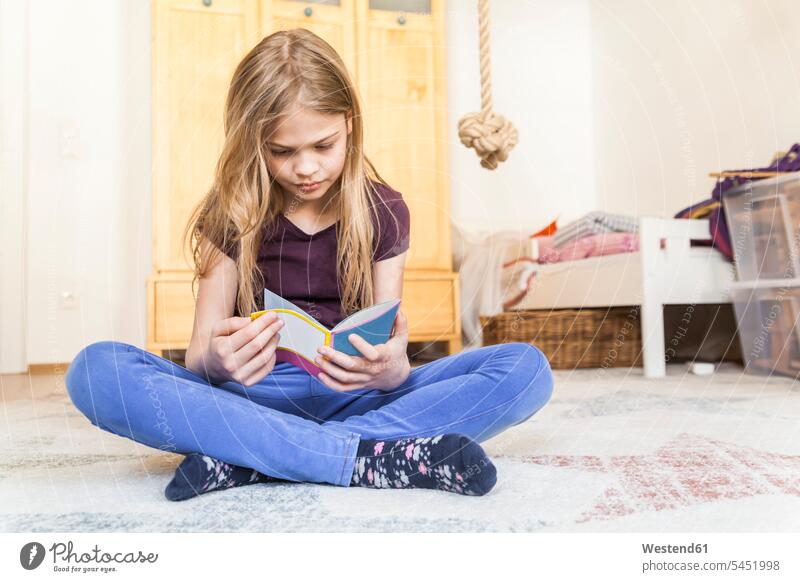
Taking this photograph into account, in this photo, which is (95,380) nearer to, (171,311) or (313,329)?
(313,329)

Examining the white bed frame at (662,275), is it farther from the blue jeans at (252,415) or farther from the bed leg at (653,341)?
the blue jeans at (252,415)

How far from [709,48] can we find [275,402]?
1.81m

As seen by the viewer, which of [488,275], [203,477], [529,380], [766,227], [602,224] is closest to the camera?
[203,477]

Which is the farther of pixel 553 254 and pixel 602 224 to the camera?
pixel 553 254

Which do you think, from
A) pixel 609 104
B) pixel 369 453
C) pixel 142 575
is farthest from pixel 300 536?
pixel 609 104

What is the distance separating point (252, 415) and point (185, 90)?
5.38 feet

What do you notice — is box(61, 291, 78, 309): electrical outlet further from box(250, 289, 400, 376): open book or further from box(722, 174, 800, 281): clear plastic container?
box(722, 174, 800, 281): clear plastic container

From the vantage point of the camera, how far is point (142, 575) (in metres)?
0.43

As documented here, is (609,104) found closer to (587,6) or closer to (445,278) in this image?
(587,6)

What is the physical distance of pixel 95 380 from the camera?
0.63 metres

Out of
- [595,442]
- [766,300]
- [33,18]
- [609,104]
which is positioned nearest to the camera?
[595,442]

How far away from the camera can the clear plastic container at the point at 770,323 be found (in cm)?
155

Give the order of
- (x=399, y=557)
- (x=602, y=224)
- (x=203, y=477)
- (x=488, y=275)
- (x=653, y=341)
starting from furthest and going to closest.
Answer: (x=488, y=275)
(x=602, y=224)
(x=653, y=341)
(x=203, y=477)
(x=399, y=557)

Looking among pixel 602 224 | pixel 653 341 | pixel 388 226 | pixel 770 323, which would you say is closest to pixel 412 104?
pixel 602 224
